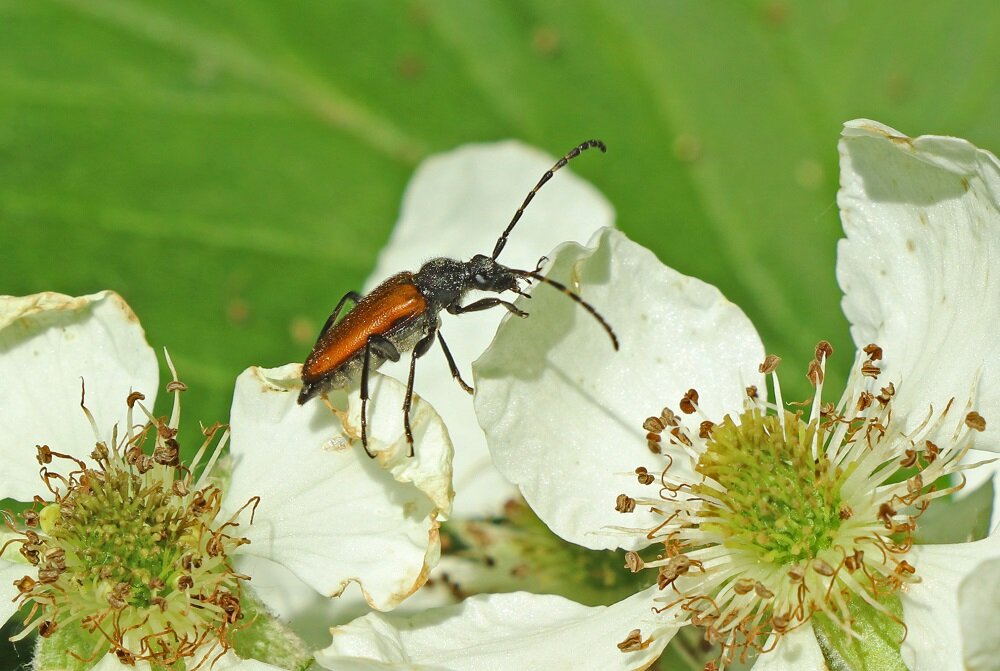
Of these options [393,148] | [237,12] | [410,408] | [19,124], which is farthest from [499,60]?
[410,408]

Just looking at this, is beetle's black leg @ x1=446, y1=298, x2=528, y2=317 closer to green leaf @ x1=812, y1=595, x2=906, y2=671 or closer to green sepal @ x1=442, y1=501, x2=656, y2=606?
green sepal @ x1=442, y1=501, x2=656, y2=606

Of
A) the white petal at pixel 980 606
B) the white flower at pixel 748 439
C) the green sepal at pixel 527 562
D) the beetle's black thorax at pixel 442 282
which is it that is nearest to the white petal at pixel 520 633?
the white flower at pixel 748 439

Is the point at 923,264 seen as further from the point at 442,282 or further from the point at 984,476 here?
the point at 442,282

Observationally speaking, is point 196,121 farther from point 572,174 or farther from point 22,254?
point 572,174

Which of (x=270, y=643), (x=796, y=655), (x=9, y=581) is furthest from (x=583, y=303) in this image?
(x=9, y=581)

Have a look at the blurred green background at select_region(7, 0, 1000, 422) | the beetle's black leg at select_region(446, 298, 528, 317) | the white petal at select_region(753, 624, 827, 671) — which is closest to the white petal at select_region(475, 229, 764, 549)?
the beetle's black leg at select_region(446, 298, 528, 317)

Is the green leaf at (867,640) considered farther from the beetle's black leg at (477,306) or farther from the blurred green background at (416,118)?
the blurred green background at (416,118)

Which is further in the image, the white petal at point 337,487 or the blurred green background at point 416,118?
the blurred green background at point 416,118
